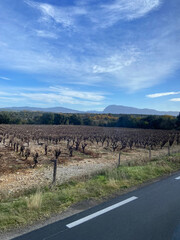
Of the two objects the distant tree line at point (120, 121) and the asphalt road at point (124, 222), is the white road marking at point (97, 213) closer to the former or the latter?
the asphalt road at point (124, 222)

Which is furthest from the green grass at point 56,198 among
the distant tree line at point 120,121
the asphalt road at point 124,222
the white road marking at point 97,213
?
the distant tree line at point 120,121

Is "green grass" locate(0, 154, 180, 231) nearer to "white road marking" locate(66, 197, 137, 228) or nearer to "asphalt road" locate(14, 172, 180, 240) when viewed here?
"asphalt road" locate(14, 172, 180, 240)

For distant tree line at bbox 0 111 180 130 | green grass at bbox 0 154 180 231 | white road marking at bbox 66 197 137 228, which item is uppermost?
distant tree line at bbox 0 111 180 130

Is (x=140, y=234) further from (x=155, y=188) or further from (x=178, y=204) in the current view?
(x=155, y=188)

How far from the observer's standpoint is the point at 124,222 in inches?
135

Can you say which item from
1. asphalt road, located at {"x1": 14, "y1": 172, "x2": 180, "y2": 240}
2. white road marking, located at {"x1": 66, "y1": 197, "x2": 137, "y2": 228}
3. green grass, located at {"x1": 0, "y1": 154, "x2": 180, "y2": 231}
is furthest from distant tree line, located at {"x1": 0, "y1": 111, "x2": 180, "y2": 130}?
white road marking, located at {"x1": 66, "y1": 197, "x2": 137, "y2": 228}

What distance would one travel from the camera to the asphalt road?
298 centimetres

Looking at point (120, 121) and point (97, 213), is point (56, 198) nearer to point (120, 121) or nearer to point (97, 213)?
point (97, 213)

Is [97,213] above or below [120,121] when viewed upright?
below

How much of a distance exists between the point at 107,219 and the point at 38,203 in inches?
66.3

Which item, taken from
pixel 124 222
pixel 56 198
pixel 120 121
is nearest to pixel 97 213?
pixel 124 222

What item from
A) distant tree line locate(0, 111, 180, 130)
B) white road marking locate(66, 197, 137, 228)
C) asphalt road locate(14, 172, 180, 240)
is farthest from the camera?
distant tree line locate(0, 111, 180, 130)

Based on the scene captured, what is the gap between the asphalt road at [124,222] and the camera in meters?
2.98

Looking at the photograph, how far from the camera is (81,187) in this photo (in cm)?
536
